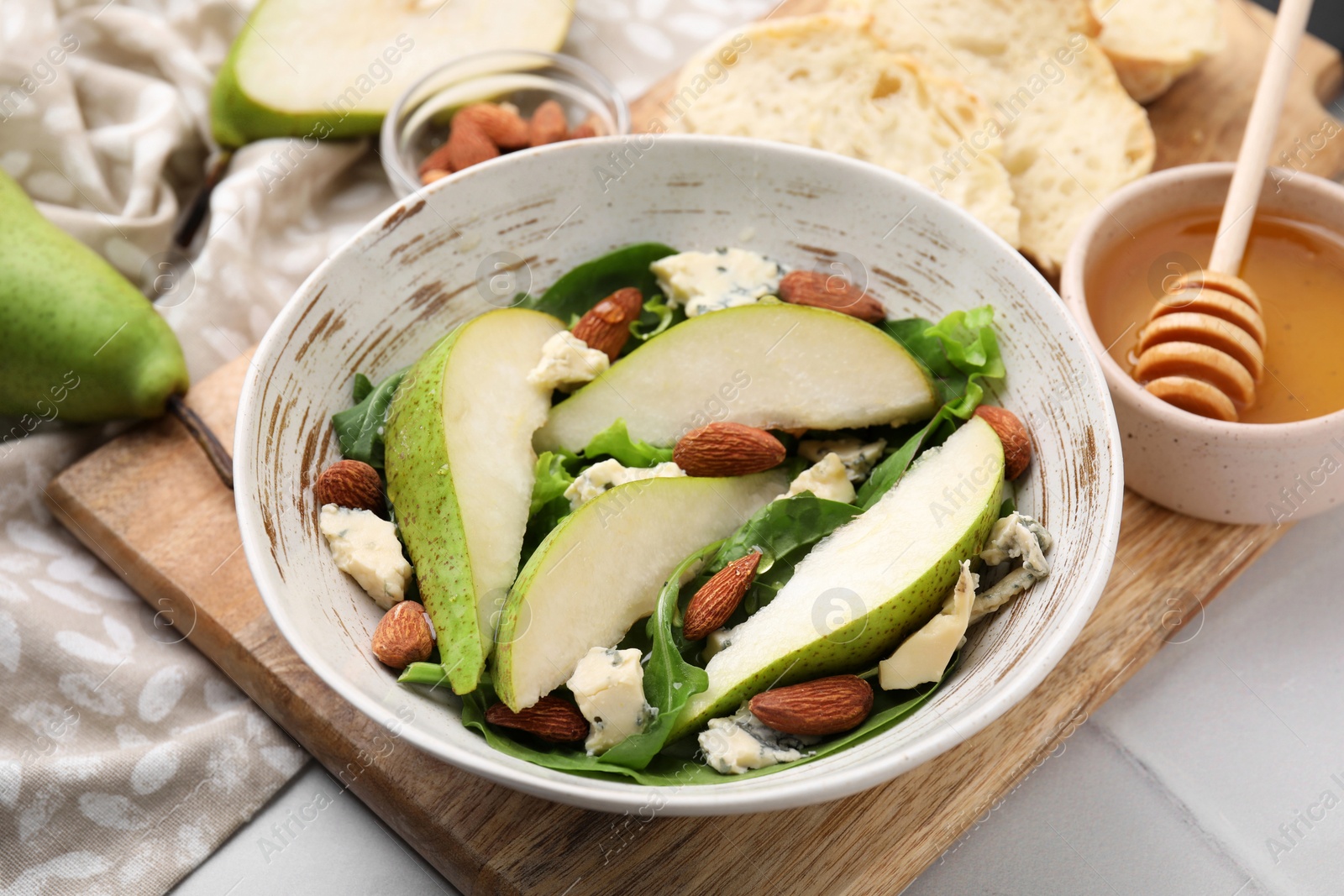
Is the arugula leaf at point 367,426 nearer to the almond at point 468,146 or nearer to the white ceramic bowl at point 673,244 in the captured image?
the white ceramic bowl at point 673,244

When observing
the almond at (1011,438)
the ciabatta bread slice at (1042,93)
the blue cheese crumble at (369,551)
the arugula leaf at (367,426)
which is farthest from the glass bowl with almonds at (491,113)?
the almond at (1011,438)

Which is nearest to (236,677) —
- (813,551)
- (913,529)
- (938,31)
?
(813,551)

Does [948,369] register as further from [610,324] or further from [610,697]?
[610,697]

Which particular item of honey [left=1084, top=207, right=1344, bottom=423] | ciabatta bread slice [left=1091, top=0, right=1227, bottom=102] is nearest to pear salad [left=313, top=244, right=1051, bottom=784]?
honey [left=1084, top=207, right=1344, bottom=423]

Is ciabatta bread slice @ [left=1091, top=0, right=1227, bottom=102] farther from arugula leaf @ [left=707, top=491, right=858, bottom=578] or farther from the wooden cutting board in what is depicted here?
arugula leaf @ [left=707, top=491, right=858, bottom=578]

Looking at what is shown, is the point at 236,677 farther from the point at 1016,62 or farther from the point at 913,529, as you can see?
the point at 1016,62

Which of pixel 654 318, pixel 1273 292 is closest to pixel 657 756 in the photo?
pixel 654 318
